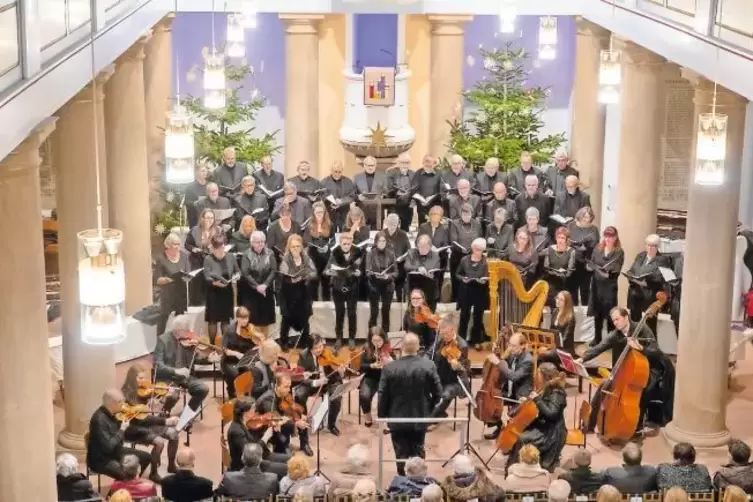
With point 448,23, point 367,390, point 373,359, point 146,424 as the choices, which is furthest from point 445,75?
point 146,424

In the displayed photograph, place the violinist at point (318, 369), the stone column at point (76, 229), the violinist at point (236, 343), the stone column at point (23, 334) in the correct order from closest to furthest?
the stone column at point (23, 334), the stone column at point (76, 229), the violinist at point (318, 369), the violinist at point (236, 343)

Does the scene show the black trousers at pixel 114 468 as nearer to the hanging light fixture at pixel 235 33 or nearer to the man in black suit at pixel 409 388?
the man in black suit at pixel 409 388

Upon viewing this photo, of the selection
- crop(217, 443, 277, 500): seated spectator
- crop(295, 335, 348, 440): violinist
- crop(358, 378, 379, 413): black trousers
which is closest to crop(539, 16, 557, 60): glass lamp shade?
crop(358, 378, 379, 413): black trousers

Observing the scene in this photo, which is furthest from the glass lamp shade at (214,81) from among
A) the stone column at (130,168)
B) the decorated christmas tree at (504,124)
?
the decorated christmas tree at (504,124)

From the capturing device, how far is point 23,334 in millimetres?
9359

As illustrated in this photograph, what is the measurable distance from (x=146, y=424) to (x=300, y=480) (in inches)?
101

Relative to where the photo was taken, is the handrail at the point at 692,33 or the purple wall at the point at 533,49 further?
the purple wall at the point at 533,49

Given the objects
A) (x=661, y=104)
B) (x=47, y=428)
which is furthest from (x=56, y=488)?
(x=661, y=104)

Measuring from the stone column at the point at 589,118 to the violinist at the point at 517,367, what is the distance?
746 cm

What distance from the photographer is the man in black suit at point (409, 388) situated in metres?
12.1

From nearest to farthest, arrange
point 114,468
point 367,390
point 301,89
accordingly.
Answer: point 114,468
point 367,390
point 301,89

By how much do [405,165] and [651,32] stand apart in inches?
179

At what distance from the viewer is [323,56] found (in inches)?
894

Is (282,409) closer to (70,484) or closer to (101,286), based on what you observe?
(70,484)
